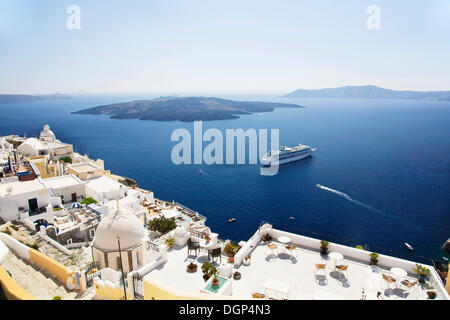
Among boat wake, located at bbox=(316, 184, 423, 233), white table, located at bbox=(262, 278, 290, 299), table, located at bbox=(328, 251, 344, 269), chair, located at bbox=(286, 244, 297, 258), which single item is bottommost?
boat wake, located at bbox=(316, 184, 423, 233)

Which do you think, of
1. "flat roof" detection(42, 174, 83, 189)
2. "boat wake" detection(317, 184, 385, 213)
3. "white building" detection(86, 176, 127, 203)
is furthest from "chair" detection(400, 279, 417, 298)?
"boat wake" detection(317, 184, 385, 213)

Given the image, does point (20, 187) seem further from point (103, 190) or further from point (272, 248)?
point (272, 248)

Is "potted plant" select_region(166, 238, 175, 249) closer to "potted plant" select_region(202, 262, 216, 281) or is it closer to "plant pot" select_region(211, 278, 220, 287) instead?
"potted plant" select_region(202, 262, 216, 281)

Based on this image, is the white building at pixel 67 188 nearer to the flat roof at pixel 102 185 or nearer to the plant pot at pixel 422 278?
the flat roof at pixel 102 185

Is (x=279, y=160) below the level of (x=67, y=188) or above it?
below

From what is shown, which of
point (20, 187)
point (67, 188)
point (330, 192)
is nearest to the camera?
point (20, 187)

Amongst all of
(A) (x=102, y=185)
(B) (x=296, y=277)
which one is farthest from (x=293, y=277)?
(A) (x=102, y=185)

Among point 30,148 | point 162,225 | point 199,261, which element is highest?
point 30,148
